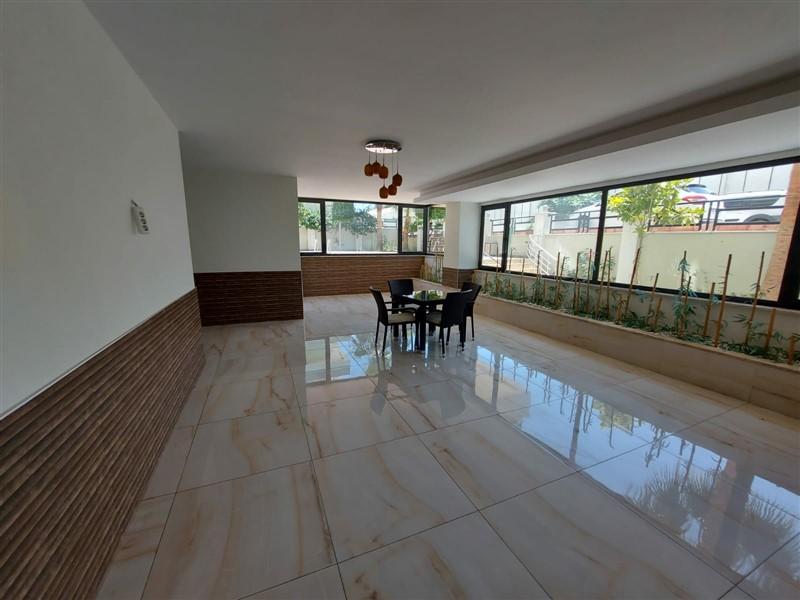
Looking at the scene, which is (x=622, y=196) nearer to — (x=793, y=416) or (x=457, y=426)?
(x=793, y=416)

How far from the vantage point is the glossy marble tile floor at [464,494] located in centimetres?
133

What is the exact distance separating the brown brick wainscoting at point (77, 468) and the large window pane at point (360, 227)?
6311 millimetres

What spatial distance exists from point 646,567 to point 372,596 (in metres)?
1.19

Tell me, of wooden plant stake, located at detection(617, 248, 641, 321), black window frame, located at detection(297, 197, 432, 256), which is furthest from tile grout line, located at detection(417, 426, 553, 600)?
black window frame, located at detection(297, 197, 432, 256)

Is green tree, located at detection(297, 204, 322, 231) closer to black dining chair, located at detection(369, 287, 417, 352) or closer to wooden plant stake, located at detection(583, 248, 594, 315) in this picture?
black dining chair, located at detection(369, 287, 417, 352)

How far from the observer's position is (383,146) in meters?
3.35

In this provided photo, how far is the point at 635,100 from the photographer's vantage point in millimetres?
2359

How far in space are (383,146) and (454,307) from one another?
6.54 ft

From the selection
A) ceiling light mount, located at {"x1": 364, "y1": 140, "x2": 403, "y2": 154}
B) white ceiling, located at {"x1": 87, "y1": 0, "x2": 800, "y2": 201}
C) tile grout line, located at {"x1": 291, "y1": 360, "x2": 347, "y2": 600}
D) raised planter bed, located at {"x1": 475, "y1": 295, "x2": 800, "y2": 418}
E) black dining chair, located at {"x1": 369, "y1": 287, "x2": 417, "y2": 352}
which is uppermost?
white ceiling, located at {"x1": 87, "y1": 0, "x2": 800, "y2": 201}

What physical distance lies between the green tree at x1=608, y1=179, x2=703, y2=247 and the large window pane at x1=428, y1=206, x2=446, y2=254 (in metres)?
4.51

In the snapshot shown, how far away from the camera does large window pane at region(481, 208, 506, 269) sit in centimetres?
678

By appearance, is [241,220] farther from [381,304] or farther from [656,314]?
[656,314]

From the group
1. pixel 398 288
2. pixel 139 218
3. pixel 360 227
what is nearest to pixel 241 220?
pixel 398 288

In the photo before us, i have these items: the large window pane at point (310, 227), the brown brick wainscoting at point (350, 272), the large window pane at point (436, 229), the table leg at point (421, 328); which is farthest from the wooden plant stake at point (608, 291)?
the large window pane at point (310, 227)
